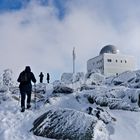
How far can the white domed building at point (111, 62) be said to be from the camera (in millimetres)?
80562

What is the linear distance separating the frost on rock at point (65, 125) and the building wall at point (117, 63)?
6375cm

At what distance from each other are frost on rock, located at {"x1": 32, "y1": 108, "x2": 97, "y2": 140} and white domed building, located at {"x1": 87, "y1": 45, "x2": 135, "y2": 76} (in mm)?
63927

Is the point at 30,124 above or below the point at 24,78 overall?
below

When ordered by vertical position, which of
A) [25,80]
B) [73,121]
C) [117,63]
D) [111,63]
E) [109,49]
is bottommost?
[73,121]

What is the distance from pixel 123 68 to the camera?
3287 inches

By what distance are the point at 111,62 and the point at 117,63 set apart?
2.57m

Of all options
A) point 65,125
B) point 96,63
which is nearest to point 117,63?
point 96,63

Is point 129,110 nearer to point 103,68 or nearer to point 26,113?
point 26,113

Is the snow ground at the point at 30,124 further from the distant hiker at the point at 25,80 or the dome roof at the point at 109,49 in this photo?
the dome roof at the point at 109,49

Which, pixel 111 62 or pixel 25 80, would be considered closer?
pixel 25 80

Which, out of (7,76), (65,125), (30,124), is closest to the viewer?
(65,125)

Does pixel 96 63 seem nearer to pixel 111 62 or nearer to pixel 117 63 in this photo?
pixel 111 62

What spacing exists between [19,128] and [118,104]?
17.6ft

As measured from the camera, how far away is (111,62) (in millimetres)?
81188
